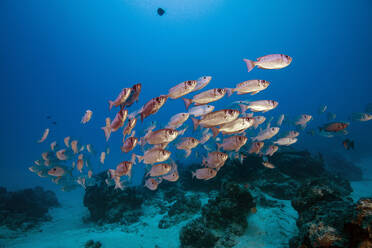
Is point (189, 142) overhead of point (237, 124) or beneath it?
overhead

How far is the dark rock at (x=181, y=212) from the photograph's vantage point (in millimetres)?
7117

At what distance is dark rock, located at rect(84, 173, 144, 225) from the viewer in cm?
912

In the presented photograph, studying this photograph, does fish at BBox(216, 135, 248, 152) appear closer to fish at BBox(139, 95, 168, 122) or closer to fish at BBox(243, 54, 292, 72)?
fish at BBox(243, 54, 292, 72)

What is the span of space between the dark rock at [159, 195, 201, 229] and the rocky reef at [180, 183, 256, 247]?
1948 mm

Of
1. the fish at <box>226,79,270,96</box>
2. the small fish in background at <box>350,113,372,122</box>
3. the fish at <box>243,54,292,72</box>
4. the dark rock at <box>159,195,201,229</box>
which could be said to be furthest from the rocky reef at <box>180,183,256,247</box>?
the small fish in background at <box>350,113,372,122</box>

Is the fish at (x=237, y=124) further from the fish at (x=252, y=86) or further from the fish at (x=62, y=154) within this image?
the fish at (x=62, y=154)

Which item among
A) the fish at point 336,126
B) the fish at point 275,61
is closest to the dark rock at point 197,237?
the fish at point 275,61

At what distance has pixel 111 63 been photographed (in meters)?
102

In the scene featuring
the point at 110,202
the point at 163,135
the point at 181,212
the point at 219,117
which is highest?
the point at 110,202

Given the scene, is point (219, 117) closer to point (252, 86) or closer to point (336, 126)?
point (252, 86)

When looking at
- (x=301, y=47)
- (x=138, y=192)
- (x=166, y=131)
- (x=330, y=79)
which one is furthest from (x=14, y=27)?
(x=330, y=79)

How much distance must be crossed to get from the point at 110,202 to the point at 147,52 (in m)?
105

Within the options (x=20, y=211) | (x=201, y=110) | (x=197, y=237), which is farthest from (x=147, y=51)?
(x=197, y=237)

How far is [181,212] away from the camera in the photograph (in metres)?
7.62
